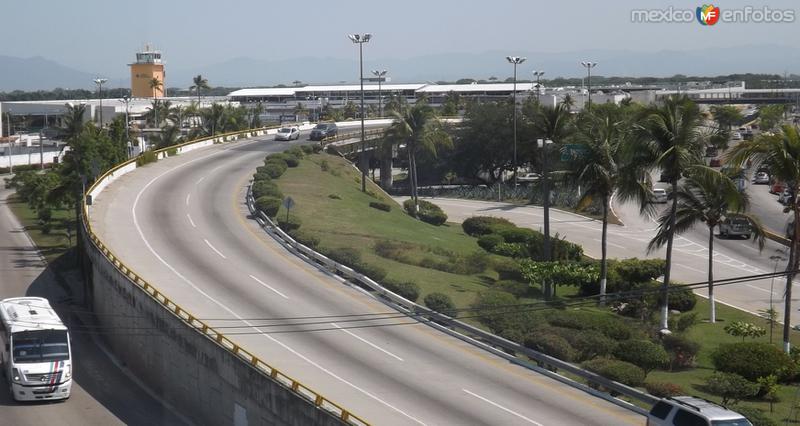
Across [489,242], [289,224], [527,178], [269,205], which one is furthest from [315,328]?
[527,178]

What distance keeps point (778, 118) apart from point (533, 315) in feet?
275

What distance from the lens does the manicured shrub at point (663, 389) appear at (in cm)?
2543

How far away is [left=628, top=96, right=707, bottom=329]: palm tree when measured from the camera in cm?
3400

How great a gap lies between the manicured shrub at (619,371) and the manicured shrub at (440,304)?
25.0 feet

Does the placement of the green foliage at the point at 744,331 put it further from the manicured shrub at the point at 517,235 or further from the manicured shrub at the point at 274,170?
the manicured shrub at the point at 274,170

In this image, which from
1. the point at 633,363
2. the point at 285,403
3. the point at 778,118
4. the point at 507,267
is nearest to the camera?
the point at 285,403

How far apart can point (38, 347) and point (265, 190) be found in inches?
976

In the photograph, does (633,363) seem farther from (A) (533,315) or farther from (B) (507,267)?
(B) (507,267)

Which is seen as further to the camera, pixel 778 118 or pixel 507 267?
pixel 778 118

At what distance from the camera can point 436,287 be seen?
39.2m

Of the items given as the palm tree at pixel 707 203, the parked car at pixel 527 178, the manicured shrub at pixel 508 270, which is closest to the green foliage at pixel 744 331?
the palm tree at pixel 707 203

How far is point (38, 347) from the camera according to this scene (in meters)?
32.6

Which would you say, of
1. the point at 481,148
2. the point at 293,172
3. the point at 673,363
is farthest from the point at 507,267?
the point at 481,148

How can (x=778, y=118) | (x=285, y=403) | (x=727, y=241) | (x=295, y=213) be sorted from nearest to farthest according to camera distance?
1. (x=285, y=403)
2. (x=295, y=213)
3. (x=727, y=241)
4. (x=778, y=118)
